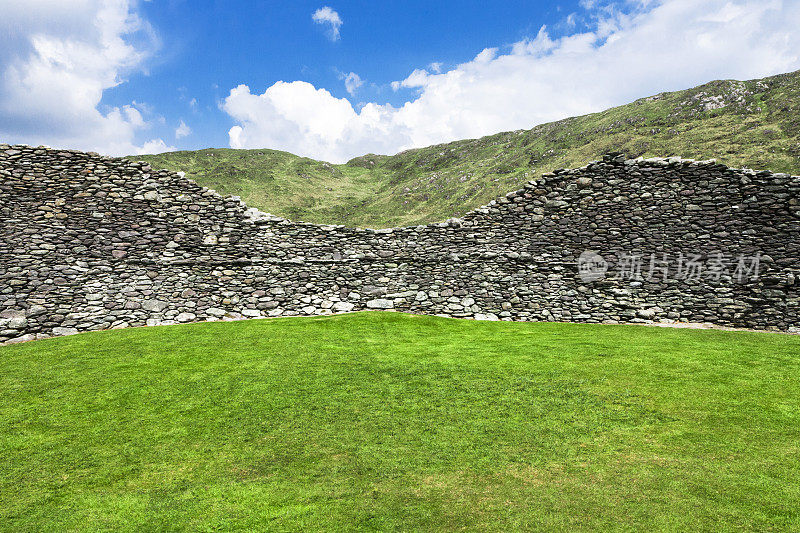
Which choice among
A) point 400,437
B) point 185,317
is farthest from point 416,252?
point 400,437

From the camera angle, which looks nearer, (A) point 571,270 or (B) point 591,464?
(B) point 591,464

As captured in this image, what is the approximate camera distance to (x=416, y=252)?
17.0 m

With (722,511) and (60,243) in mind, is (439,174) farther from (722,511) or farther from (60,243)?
(722,511)

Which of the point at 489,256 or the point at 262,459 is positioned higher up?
the point at 489,256

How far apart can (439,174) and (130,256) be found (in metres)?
81.6

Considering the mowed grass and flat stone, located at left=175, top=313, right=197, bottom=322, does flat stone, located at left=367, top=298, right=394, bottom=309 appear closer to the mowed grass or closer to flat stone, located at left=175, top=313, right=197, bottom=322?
the mowed grass

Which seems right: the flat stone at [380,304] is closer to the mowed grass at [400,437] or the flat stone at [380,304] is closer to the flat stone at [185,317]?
the mowed grass at [400,437]

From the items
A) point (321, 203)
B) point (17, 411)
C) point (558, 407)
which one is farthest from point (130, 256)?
point (321, 203)

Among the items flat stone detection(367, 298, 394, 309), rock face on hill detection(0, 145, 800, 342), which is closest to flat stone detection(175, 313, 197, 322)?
rock face on hill detection(0, 145, 800, 342)

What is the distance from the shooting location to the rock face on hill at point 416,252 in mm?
14430

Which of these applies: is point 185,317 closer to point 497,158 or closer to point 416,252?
point 416,252

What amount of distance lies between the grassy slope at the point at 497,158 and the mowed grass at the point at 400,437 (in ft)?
166

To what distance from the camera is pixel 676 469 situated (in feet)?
17.2

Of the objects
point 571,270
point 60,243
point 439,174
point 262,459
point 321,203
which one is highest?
point 439,174
